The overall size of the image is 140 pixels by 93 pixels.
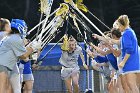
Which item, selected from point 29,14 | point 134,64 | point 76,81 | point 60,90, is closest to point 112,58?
point 134,64

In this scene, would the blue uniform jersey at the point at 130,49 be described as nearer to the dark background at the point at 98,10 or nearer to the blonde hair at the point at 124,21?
the blonde hair at the point at 124,21

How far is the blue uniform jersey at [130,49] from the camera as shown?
28.9 ft

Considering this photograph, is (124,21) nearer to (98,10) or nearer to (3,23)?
(3,23)

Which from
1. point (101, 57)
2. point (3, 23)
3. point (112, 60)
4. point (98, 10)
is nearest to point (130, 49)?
point (112, 60)

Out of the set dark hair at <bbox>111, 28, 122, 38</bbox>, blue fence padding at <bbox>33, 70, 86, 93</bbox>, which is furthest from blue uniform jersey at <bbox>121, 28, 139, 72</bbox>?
blue fence padding at <bbox>33, 70, 86, 93</bbox>

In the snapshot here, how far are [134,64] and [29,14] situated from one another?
11.8 meters

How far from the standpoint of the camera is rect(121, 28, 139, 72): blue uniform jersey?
28.9ft

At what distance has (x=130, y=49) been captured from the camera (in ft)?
28.8

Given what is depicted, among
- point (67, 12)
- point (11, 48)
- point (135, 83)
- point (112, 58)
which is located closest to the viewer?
point (11, 48)

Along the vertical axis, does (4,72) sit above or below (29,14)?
below

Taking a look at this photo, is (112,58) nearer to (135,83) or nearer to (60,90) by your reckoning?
(135,83)

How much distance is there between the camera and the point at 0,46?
8281 mm

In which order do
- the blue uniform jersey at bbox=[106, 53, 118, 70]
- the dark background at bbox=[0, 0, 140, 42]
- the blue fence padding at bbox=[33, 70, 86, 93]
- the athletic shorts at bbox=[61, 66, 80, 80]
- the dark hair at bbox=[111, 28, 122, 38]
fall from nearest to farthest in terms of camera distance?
1. the dark hair at bbox=[111, 28, 122, 38]
2. the blue uniform jersey at bbox=[106, 53, 118, 70]
3. the athletic shorts at bbox=[61, 66, 80, 80]
4. the blue fence padding at bbox=[33, 70, 86, 93]
5. the dark background at bbox=[0, 0, 140, 42]

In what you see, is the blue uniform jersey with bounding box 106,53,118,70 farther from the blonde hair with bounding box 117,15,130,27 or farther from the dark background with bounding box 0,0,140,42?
the dark background with bounding box 0,0,140,42
